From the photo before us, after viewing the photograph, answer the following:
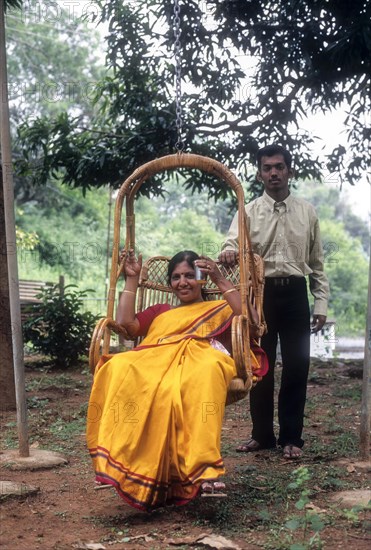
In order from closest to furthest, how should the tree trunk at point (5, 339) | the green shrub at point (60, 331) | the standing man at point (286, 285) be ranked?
the standing man at point (286, 285), the tree trunk at point (5, 339), the green shrub at point (60, 331)

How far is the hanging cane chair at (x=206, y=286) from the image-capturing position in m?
3.63

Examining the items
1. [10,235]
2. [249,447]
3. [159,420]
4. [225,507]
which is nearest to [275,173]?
[10,235]

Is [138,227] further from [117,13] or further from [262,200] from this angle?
[262,200]

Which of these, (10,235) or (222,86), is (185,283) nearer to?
(10,235)

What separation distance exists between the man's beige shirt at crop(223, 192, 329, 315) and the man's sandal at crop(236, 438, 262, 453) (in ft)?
3.22

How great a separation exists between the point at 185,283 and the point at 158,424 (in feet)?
3.31

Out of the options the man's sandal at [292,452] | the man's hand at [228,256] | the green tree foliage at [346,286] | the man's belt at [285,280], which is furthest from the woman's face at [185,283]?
the green tree foliage at [346,286]

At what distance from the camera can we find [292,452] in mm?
4512

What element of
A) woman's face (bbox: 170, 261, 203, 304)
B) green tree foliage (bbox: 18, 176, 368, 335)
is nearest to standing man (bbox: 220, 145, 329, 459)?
woman's face (bbox: 170, 261, 203, 304)

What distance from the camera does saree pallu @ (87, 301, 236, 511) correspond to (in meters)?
3.25

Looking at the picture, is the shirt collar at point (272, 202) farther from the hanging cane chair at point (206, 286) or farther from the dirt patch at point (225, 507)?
the dirt patch at point (225, 507)

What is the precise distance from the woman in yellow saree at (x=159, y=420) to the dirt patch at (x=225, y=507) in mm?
187

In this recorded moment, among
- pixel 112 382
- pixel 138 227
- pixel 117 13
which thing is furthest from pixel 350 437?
pixel 138 227

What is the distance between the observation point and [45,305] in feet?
29.4
